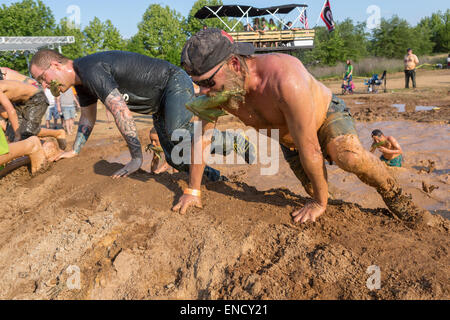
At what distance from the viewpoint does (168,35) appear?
33250 millimetres

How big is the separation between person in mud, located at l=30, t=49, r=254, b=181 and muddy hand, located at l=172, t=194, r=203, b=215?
2.08 ft

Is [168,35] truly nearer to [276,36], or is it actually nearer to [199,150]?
[276,36]

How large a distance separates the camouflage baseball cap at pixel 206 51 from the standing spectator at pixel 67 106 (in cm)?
773

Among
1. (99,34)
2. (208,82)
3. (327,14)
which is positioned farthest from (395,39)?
(208,82)

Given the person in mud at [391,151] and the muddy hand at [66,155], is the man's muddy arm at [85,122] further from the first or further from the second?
the person in mud at [391,151]

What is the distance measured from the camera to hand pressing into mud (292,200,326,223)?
7.56 ft

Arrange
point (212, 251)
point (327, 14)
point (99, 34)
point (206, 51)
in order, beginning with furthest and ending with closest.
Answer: point (99, 34)
point (327, 14)
point (212, 251)
point (206, 51)

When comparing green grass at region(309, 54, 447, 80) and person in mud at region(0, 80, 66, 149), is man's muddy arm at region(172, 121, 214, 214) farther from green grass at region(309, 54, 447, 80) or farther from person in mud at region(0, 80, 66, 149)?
green grass at region(309, 54, 447, 80)

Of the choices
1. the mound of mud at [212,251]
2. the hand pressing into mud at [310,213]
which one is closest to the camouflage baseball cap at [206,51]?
the mound of mud at [212,251]

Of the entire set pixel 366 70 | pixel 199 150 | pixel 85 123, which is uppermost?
pixel 366 70

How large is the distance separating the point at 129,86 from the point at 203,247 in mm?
1836

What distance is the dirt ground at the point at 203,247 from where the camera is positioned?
1813 mm

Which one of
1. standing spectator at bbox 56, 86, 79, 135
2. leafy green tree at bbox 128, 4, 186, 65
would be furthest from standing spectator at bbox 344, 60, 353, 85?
leafy green tree at bbox 128, 4, 186, 65
